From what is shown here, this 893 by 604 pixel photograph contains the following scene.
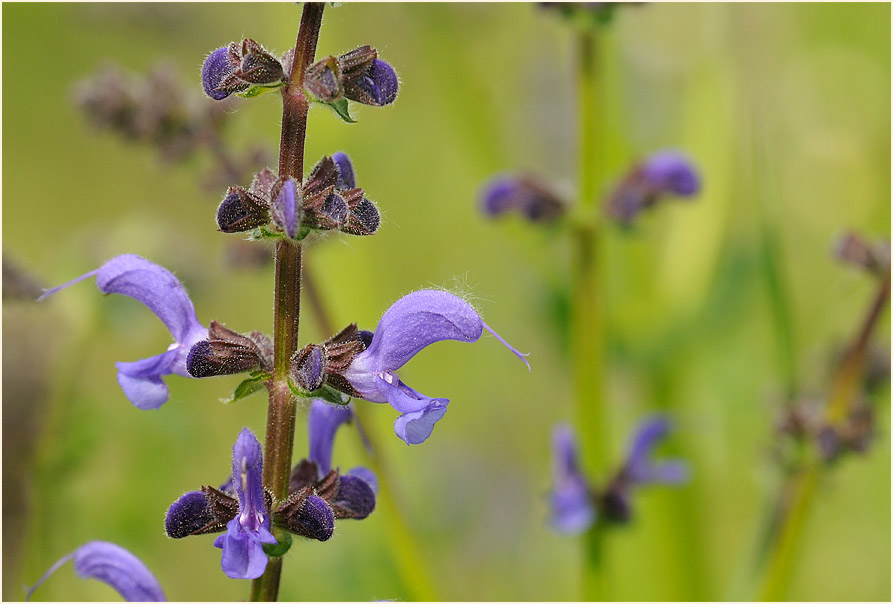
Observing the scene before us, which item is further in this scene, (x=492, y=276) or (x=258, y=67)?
(x=492, y=276)

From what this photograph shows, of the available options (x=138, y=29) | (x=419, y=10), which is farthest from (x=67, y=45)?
(x=419, y=10)

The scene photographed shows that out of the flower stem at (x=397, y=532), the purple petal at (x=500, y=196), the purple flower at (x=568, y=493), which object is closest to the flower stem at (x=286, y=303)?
the flower stem at (x=397, y=532)

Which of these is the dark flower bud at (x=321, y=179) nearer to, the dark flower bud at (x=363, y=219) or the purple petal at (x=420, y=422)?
the dark flower bud at (x=363, y=219)

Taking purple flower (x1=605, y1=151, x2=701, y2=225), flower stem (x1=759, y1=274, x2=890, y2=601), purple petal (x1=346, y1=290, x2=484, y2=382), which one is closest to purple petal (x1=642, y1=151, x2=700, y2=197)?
purple flower (x1=605, y1=151, x2=701, y2=225)

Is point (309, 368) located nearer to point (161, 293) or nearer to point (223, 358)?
point (223, 358)

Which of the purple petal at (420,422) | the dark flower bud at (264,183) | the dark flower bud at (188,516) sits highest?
the dark flower bud at (264,183)

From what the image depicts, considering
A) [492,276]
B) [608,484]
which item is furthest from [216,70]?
[492,276]

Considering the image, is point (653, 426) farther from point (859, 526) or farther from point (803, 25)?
point (803, 25)

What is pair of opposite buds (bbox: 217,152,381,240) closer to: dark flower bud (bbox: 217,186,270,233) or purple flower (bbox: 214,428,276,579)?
dark flower bud (bbox: 217,186,270,233)
